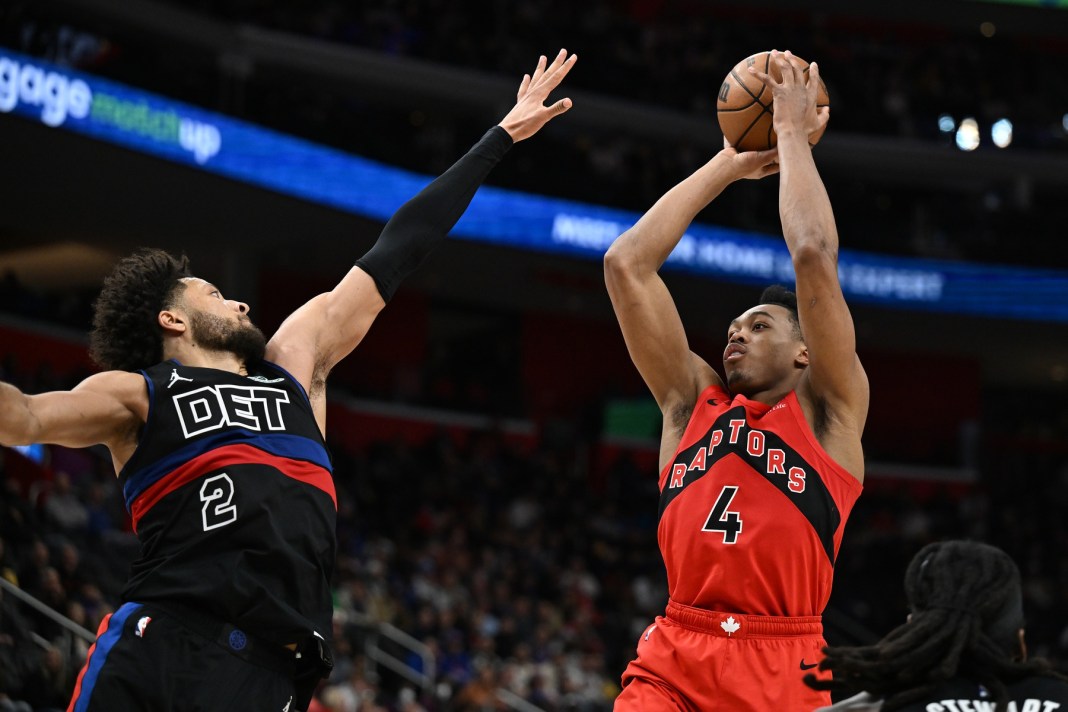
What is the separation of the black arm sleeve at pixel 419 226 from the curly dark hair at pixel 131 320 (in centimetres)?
69

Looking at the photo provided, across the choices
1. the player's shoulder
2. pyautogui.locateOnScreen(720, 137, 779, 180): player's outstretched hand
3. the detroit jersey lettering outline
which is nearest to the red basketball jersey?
pyautogui.locateOnScreen(720, 137, 779, 180): player's outstretched hand

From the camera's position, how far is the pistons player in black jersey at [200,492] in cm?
349

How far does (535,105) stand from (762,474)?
1625 millimetres

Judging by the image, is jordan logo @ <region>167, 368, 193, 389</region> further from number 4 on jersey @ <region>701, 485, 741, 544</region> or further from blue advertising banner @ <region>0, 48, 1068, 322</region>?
blue advertising banner @ <region>0, 48, 1068, 322</region>

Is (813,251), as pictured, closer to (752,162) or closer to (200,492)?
(752,162)

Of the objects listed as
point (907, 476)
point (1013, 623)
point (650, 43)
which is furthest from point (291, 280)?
point (1013, 623)

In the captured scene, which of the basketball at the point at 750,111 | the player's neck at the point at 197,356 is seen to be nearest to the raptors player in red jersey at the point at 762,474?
the basketball at the point at 750,111

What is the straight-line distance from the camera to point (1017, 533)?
2291 centimetres

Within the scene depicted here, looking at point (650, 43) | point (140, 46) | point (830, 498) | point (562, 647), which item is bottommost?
point (562, 647)

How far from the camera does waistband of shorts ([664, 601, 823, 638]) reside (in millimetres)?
4262

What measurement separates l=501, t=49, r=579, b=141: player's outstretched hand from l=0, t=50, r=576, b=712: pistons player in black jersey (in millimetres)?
1309

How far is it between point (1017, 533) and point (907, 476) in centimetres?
303

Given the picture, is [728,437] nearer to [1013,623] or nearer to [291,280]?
[1013,623]

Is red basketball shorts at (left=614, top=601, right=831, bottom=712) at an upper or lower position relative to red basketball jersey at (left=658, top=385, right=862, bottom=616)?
lower
